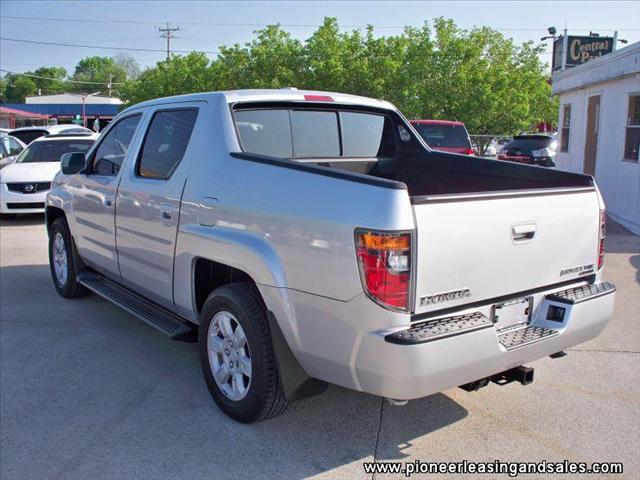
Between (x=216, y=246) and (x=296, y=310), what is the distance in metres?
0.76

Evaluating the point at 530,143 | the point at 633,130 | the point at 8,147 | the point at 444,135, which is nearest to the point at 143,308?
the point at 633,130

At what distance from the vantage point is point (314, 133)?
4770 mm

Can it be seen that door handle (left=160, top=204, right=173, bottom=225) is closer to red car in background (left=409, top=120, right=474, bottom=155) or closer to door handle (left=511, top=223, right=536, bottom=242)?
door handle (left=511, top=223, right=536, bottom=242)

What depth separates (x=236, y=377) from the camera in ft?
12.6

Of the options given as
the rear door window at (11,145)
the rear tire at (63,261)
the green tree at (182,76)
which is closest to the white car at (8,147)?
the rear door window at (11,145)

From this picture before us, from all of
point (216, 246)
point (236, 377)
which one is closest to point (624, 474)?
point (236, 377)

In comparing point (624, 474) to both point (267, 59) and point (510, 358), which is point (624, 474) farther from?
point (267, 59)

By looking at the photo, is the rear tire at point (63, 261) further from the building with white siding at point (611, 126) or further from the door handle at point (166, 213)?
the building with white siding at point (611, 126)

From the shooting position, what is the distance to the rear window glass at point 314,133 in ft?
14.3

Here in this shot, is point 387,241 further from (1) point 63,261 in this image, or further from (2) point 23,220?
(2) point 23,220

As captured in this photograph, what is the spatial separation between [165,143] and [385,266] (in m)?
2.38

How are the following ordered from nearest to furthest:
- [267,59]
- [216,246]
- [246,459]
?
1. [246,459]
2. [216,246]
3. [267,59]

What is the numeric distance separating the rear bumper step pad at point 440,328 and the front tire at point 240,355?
2.83 ft

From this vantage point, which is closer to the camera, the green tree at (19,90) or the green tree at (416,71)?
the green tree at (416,71)
